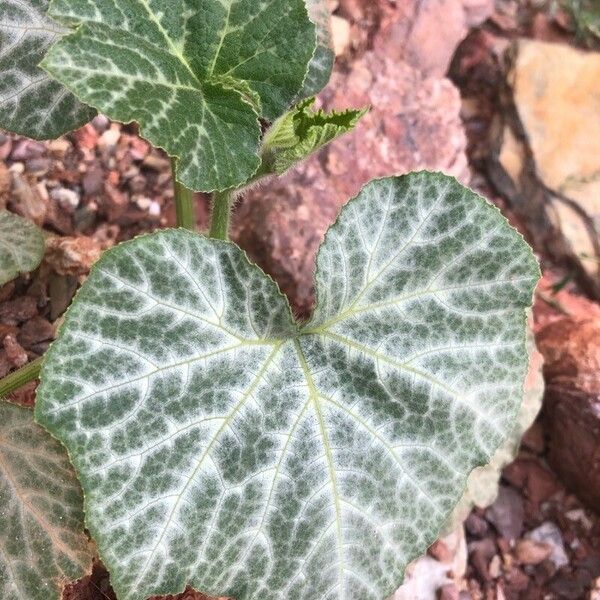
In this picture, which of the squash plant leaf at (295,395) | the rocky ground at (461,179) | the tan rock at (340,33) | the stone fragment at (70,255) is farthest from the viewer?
the tan rock at (340,33)

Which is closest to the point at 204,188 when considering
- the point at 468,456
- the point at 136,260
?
the point at 136,260

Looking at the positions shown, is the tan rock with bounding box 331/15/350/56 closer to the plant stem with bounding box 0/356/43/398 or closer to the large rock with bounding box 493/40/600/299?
the large rock with bounding box 493/40/600/299

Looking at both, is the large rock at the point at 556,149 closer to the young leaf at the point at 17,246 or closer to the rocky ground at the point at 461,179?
the rocky ground at the point at 461,179

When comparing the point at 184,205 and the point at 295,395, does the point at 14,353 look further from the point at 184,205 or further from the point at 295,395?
the point at 295,395

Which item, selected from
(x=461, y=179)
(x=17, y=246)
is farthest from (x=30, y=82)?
(x=461, y=179)

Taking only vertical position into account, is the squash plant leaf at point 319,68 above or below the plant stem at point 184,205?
above

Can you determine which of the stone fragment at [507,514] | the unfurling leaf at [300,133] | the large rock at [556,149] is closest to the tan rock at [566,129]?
the large rock at [556,149]
